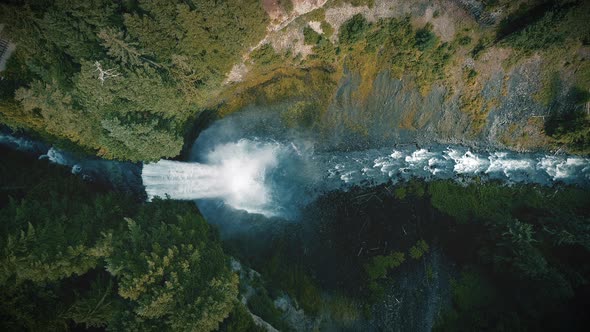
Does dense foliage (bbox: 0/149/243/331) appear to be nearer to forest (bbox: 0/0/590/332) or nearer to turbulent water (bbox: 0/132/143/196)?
forest (bbox: 0/0/590/332)

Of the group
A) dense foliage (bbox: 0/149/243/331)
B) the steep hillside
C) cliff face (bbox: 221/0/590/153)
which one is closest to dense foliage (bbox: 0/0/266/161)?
the steep hillside

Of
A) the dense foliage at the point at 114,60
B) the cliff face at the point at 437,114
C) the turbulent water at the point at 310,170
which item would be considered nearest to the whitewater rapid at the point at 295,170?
the turbulent water at the point at 310,170

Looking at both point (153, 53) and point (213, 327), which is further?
point (153, 53)

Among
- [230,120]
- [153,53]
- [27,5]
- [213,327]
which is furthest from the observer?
[230,120]

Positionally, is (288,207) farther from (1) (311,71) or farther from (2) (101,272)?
(2) (101,272)

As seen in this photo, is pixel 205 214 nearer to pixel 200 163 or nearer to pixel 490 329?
pixel 200 163

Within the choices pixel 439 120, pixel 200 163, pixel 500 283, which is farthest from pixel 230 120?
pixel 500 283

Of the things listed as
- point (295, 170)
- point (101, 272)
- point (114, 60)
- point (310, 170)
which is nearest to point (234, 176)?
point (295, 170)
